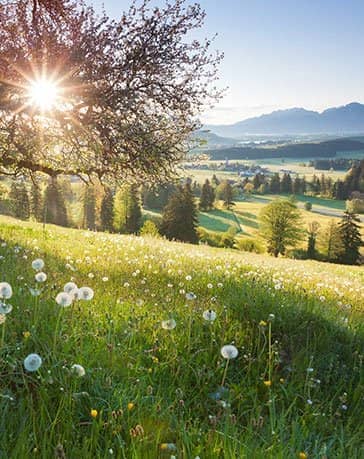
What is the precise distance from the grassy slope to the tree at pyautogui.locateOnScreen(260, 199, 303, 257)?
90845 millimetres

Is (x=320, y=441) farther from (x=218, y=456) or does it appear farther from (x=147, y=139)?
(x=147, y=139)

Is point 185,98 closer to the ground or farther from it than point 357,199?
farther from it

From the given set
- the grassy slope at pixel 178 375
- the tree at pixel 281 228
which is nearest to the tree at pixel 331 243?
the tree at pixel 281 228

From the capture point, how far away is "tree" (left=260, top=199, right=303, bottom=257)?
310ft

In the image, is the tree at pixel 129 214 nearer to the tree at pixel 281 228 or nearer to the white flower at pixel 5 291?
the tree at pixel 281 228

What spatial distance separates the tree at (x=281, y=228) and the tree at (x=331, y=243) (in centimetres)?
605

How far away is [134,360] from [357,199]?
15812 cm

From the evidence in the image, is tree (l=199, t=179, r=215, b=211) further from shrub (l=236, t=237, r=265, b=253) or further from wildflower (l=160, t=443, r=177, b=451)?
Result: wildflower (l=160, t=443, r=177, b=451)

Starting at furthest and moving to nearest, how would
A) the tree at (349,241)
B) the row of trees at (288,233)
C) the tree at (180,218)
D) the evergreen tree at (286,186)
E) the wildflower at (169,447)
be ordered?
the evergreen tree at (286,186) < the row of trees at (288,233) < the tree at (349,241) < the tree at (180,218) < the wildflower at (169,447)

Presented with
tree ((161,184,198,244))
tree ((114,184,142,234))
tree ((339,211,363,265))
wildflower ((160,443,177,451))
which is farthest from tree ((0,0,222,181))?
tree ((339,211,363,265))

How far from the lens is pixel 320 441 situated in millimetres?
2807

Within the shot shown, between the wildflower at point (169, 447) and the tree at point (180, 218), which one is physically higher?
the wildflower at point (169, 447)

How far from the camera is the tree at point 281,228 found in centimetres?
9456

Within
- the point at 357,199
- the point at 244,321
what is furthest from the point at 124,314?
the point at 357,199
